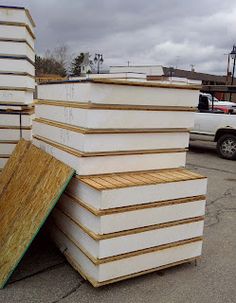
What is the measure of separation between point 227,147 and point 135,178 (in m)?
7.95

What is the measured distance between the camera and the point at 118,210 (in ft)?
10.0

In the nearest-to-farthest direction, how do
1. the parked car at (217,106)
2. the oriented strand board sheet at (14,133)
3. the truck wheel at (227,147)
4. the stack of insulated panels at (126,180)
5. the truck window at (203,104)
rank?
the stack of insulated panels at (126,180)
the oriented strand board sheet at (14,133)
the truck wheel at (227,147)
the truck window at (203,104)
the parked car at (217,106)

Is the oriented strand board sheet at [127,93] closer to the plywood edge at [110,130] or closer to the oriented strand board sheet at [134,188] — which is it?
the plywood edge at [110,130]

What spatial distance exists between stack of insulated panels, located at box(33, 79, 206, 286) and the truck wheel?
7.21m

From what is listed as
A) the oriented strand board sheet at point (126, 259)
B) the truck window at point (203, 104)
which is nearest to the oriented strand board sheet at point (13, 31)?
the oriented strand board sheet at point (126, 259)

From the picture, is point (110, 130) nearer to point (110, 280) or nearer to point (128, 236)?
point (128, 236)

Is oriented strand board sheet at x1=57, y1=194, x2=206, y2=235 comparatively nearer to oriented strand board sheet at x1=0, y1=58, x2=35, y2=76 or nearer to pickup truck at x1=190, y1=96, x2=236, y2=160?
oriented strand board sheet at x1=0, y1=58, x2=35, y2=76

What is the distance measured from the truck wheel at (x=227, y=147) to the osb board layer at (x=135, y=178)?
23.9ft

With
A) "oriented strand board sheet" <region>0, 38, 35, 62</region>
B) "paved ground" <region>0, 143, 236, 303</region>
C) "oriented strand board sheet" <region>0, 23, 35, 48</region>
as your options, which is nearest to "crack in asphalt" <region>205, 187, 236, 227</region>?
"paved ground" <region>0, 143, 236, 303</region>

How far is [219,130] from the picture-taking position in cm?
1072

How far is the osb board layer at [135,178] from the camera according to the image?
3.09m

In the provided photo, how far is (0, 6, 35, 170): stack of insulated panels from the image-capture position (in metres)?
5.11

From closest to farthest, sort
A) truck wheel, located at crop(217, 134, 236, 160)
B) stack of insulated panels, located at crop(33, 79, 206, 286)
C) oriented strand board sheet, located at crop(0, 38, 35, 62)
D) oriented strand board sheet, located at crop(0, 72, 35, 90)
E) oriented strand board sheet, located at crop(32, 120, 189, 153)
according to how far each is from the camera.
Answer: stack of insulated panels, located at crop(33, 79, 206, 286) → oriented strand board sheet, located at crop(32, 120, 189, 153) → oriented strand board sheet, located at crop(0, 38, 35, 62) → oriented strand board sheet, located at crop(0, 72, 35, 90) → truck wheel, located at crop(217, 134, 236, 160)

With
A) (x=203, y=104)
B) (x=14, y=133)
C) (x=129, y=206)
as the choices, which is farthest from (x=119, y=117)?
(x=203, y=104)
